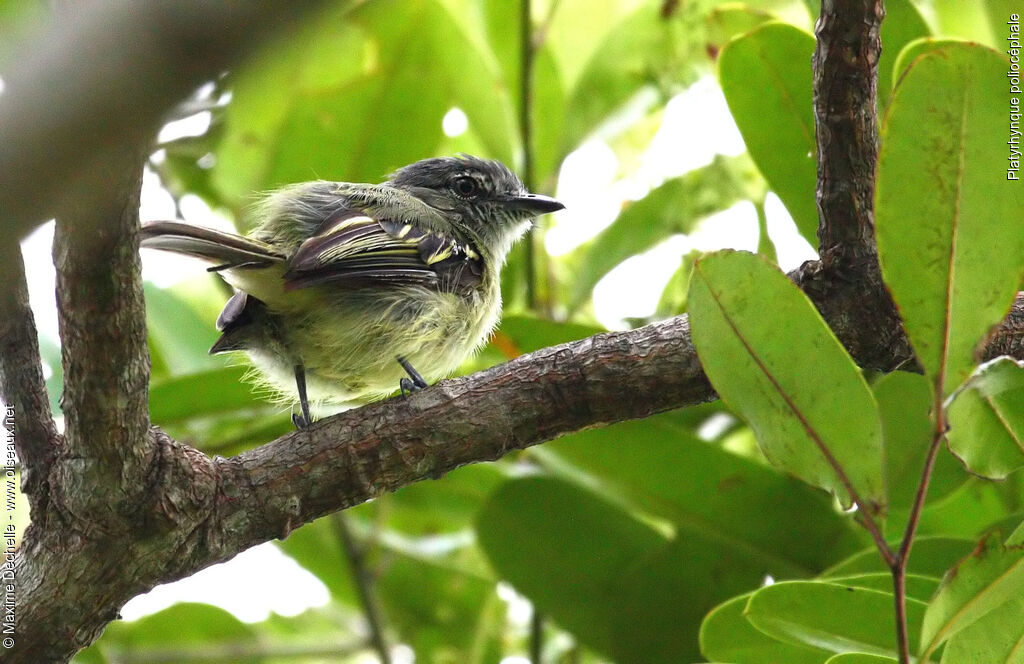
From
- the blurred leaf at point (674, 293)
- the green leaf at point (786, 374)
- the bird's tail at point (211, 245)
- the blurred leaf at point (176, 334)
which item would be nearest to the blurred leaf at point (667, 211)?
the blurred leaf at point (674, 293)

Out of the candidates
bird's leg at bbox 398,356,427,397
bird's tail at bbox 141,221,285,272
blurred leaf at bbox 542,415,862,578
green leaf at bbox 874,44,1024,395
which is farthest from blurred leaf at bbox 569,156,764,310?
green leaf at bbox 874,44,1024,395

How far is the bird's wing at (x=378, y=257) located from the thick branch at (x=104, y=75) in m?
2.45

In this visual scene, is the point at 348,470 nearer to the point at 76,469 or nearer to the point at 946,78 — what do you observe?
the point at 76,469

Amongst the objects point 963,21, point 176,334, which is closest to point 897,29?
point 963,21

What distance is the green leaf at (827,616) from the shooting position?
186cm

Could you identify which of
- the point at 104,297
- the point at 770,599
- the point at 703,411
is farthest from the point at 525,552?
the point at 104,297

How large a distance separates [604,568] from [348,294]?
4.10 feet

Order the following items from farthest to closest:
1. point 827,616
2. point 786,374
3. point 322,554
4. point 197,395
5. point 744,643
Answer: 1. point 322,554
2. point 197,395
3. point 744,643
4. point 827,616
5. point 786,374

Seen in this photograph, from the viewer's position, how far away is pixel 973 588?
5.24 ft

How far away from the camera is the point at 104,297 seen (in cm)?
184

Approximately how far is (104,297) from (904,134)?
139 cm

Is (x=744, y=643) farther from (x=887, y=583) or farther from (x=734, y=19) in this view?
(x=734, y=19)

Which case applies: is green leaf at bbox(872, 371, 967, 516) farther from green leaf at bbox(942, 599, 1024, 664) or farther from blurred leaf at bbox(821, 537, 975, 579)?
green leaf at bbox(942, 599, 1024, 664)

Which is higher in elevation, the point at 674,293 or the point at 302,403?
the point at 674,293
